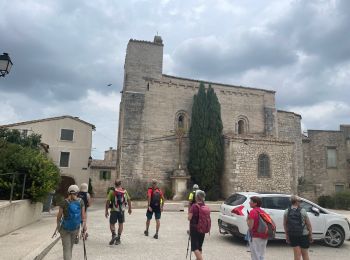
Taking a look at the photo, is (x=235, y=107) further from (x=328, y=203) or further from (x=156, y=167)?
(x=328, y=203)

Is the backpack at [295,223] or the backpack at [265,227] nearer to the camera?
the backpack at [265,227]

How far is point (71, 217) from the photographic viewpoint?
632 centimetres

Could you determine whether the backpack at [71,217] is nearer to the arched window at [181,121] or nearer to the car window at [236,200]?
the car window at [236,200]

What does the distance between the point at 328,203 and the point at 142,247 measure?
2471 cm

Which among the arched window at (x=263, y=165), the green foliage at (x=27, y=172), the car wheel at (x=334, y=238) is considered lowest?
the car wheel at (x=334, y=238)

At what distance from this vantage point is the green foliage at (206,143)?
26722 millimetres

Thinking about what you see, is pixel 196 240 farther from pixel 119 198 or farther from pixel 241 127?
pixel 241 127

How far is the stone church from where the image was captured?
26531 millimetres

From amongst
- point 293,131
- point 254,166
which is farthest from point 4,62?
point 293,131

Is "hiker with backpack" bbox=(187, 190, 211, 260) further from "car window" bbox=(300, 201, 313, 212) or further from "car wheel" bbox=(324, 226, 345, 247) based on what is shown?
"car wheel" bbox=(324, 226, 345, 247)

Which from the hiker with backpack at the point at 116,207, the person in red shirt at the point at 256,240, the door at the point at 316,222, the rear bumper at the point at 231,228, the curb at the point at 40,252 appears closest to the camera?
the person in red shirt at the point at 256,240

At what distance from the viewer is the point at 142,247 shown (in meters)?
8.77

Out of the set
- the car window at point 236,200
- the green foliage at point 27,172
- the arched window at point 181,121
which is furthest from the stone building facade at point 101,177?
the car window at point 236,200

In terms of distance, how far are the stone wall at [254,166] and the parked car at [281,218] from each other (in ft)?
51.5
